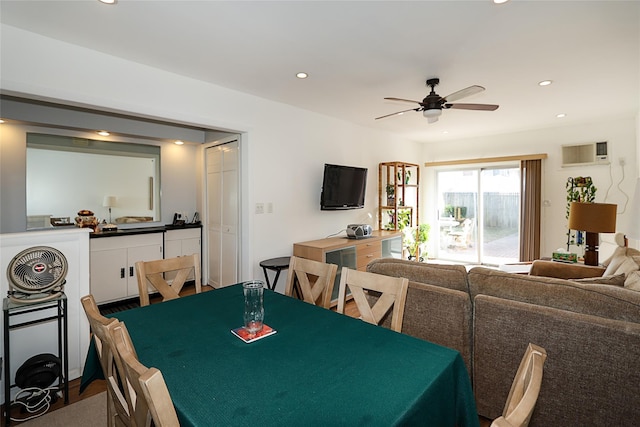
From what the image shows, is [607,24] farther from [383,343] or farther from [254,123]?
[254,123]

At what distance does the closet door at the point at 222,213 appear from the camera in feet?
13.1

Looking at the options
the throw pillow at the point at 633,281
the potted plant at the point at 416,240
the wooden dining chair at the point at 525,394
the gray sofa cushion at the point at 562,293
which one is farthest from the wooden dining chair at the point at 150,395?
the potted plant at the point at 416,240

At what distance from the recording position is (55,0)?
6.22 ft

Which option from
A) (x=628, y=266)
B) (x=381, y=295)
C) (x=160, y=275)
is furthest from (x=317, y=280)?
(x=628, y=266)

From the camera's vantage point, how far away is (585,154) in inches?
197

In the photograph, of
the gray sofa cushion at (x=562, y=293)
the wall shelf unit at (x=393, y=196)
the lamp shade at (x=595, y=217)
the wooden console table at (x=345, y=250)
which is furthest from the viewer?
the wall shelf unit at (x=393, y=196)

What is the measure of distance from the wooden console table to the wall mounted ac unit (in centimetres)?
317

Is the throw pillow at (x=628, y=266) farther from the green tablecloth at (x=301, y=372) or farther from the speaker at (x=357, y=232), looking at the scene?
the speaker at (x=357, y=232)

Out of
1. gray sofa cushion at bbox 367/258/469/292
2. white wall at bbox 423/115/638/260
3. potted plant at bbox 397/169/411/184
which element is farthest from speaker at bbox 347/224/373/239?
white wall at bbox 423/115/638/260

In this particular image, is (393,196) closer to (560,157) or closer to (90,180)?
(560,157)

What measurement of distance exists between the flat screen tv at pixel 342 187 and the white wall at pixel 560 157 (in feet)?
8.96

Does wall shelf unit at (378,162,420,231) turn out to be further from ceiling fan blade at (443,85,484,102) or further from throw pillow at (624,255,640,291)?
throw pillow at (624,255,640,291)

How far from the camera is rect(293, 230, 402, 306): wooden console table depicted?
12.8 ft

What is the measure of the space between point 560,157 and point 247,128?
16.9 feet
